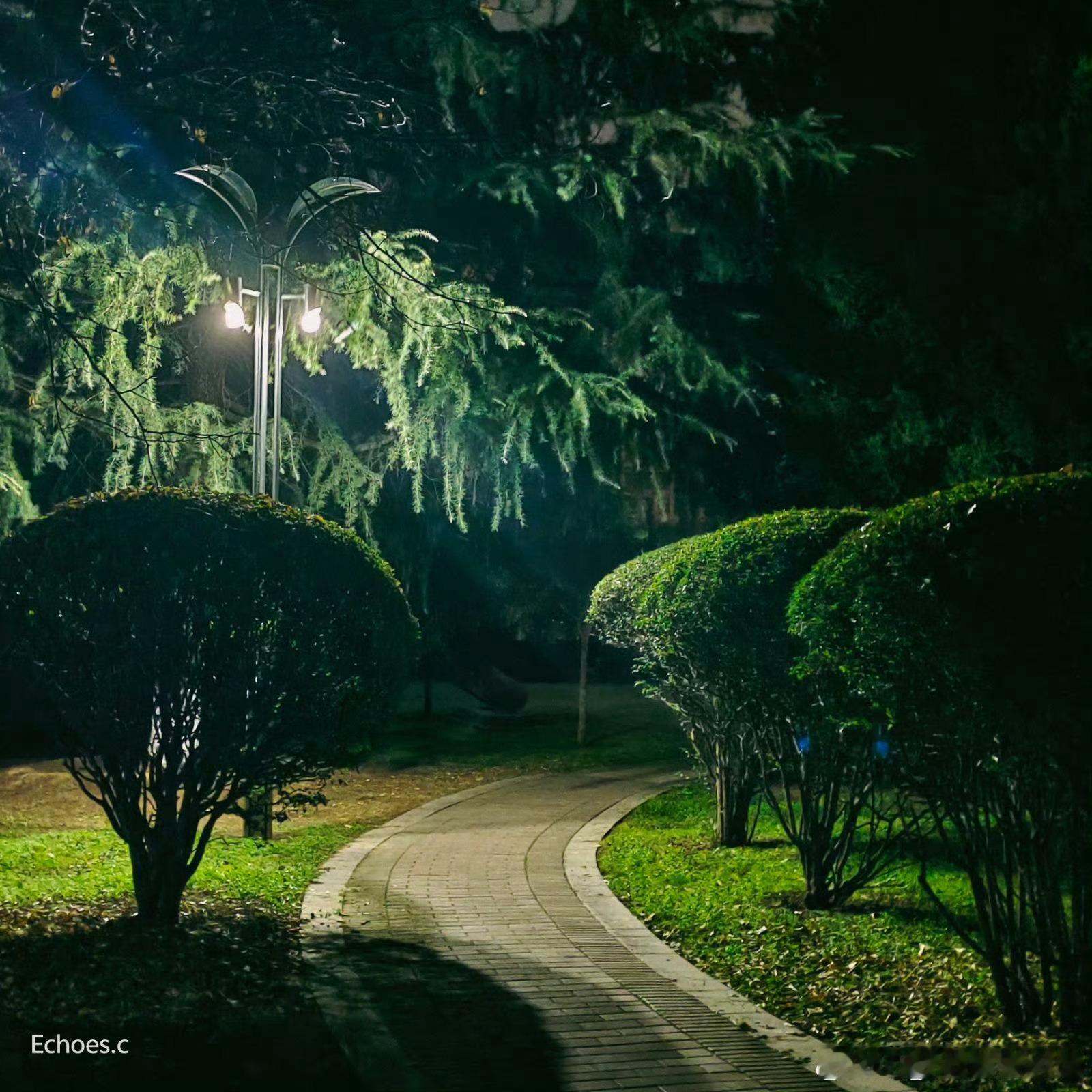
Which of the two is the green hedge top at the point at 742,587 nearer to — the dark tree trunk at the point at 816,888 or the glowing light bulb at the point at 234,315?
the dark tree trunk at the point at 816,888

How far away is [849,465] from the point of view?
18.0m

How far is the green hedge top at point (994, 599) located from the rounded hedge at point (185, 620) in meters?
3.26

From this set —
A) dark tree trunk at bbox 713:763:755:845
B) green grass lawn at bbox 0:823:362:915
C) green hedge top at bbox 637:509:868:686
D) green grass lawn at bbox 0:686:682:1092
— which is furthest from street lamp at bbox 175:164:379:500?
dark tree trunk at bbox 713:763:755:845

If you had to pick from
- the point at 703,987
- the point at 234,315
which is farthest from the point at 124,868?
the point at 234,315

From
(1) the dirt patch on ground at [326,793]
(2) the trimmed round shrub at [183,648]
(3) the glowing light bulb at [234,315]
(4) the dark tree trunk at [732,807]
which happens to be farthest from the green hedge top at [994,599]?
(3) the glowing light bulb at [234,315]

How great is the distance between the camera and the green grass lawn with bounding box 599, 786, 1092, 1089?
541 centimetres

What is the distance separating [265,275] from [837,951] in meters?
7.08

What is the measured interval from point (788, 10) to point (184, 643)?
13.3m

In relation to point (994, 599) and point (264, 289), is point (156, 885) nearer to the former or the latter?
point (994, 599)

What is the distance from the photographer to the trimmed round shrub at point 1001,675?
16.8 feet

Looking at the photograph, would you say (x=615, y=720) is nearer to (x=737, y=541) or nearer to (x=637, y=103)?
(x=637, y=103)

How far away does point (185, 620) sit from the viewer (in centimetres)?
704

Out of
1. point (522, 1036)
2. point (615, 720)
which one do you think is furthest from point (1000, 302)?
point (522, 1036)

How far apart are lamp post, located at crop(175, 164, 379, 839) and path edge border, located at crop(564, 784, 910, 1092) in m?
2.36
